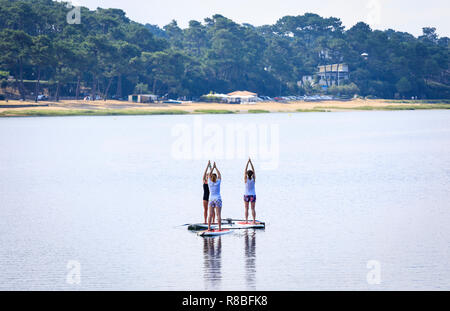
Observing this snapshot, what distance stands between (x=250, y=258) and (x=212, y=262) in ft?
5.32

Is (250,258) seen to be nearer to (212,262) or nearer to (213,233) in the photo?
(212,262)

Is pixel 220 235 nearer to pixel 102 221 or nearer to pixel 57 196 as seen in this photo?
pixel 102 221

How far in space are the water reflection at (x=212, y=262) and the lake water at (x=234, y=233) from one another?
41 millimetres

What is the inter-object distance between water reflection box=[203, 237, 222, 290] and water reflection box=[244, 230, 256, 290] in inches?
40.7

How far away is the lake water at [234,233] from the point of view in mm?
25186

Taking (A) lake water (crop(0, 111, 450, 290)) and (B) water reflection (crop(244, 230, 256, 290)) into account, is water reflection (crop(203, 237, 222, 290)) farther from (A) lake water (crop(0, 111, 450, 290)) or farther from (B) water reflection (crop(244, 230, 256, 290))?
(B) water reflection (crop(244, 230, 256, 290))

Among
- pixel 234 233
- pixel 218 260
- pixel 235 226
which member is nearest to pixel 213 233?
A: pixel 234 233

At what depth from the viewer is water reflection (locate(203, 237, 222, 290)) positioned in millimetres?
24531

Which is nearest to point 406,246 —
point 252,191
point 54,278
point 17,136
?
point 252,191

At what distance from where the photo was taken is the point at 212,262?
2739 cm

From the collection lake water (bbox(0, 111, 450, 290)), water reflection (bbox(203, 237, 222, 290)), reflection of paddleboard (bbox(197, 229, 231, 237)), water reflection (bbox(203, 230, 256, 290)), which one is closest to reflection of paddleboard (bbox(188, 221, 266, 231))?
water reflection (bbox(203, 230, 256, 290))

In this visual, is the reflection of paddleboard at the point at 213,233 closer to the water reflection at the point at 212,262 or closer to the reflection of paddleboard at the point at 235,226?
the water reflection at the point at 212,262

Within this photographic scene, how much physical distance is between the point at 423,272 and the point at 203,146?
7794 centimetres

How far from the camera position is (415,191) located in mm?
48031
